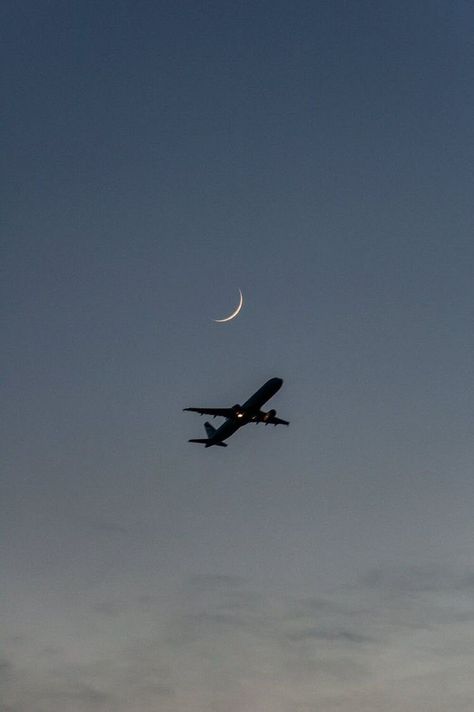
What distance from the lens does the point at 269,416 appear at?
15825 centimetres

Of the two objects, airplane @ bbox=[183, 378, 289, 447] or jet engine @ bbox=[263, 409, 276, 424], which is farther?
jet engine @ bbox=[263, 409, 276, 424]

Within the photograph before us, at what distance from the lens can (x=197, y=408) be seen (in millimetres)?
156500

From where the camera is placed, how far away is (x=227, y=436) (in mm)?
167500

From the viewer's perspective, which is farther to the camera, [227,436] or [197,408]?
[227,436]

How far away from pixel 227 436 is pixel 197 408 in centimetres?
1333

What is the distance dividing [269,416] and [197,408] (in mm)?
12422

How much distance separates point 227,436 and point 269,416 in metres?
12.5

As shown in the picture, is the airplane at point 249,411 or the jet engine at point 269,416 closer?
the airplane at point 249,411
